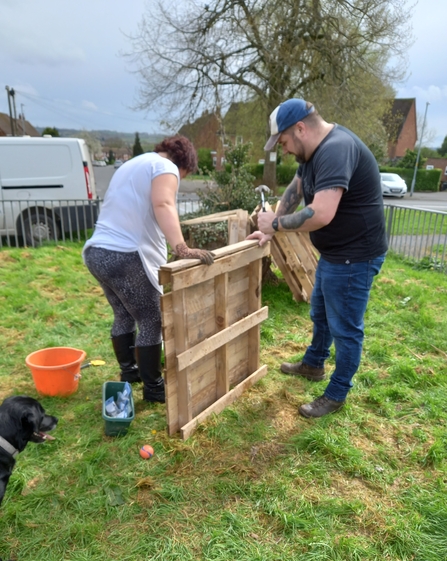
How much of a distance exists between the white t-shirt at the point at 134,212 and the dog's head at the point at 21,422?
101cm

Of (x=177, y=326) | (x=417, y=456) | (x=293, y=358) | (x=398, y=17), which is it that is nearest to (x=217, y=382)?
(x=177, y=326)

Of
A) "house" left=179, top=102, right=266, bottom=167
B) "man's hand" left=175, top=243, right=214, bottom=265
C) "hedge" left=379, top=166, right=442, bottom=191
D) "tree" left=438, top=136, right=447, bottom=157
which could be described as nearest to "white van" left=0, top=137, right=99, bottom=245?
"man's hand" left=175, top=243, right=214, bottom=265

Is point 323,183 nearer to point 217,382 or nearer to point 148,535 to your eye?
point 217,382

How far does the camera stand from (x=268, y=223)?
2770 millimetres

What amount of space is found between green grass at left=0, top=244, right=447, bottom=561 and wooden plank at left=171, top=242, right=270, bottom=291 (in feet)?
3.36

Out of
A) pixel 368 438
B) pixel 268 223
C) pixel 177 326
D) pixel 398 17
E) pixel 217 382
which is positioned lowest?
pixel 368 438

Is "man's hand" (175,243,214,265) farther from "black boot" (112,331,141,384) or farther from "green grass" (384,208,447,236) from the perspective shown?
"green grass" (384,208,447,236)

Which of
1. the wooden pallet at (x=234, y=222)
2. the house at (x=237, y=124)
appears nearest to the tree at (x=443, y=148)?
the house at (x=237, y=124)

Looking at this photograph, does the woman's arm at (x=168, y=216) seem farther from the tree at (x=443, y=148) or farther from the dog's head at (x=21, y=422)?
the tree at (x=443, y=148)

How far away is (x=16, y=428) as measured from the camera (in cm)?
212

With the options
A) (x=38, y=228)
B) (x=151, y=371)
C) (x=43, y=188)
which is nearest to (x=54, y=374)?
(x=151, y=371)

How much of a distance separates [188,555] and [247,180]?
557 centimetres

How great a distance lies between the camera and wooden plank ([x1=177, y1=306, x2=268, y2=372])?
8.29ft

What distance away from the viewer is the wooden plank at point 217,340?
253cm
